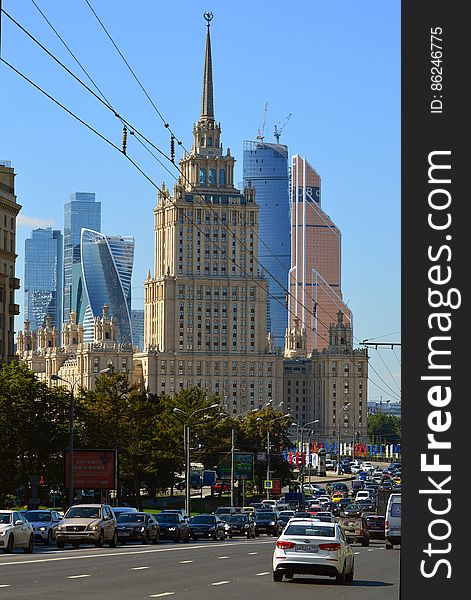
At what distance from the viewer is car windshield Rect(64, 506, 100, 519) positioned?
49938 millimetres

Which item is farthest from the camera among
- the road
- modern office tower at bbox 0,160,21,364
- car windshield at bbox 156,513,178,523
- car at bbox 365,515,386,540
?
modern office tower at bbox 0,160,21,364

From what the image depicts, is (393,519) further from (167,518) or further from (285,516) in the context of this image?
(285,516)

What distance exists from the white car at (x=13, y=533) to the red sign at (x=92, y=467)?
103 ft

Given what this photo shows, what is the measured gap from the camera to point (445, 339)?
11.3 m

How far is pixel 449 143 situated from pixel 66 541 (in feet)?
132

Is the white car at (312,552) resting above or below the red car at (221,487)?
above

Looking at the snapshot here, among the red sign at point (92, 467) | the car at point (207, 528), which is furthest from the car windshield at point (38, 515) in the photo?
the red sign at point (92, 467)

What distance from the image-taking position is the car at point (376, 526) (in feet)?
222

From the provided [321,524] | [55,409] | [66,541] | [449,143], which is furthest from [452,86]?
[55,409]

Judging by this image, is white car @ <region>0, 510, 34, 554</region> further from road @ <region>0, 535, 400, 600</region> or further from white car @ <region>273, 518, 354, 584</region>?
white car @ <region>273, 518, 354, 584</region>

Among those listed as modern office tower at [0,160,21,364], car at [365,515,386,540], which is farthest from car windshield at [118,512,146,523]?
modern office tower at [0,160,21,364]

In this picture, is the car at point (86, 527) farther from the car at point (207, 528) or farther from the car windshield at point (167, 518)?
the car at point (207, 528)

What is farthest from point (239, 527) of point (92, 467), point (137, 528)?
point (137, 528)

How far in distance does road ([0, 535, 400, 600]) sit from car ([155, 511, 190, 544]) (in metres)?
17.1
